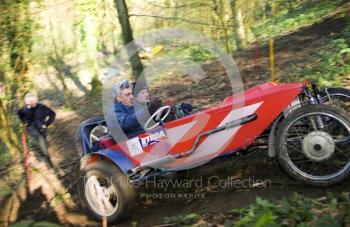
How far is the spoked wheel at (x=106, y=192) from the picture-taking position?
5.21 meters

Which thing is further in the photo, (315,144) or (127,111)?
(127,111)

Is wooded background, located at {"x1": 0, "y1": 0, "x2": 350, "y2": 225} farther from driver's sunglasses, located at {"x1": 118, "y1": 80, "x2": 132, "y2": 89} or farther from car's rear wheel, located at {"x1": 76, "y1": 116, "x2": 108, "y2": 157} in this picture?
driver's sunglasses, located at {"x1": 118, "y1": 80, "x2": 132, "y2": 89}

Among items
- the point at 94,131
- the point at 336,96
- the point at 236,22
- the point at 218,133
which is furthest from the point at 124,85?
the point at 236,22

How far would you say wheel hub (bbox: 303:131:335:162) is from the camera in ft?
14.5

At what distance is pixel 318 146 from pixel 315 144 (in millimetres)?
37

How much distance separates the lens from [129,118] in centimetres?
522

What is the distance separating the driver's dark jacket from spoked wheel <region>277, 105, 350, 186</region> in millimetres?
1753

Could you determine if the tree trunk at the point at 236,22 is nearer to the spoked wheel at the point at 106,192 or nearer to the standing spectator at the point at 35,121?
the standing spectator at the point at 35,121

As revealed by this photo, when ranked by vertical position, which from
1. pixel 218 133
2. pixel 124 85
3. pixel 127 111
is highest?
pixel 124 85

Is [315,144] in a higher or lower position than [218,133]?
lower

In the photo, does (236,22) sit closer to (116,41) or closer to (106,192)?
(116,41)

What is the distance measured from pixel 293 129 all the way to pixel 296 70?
6.16 meters

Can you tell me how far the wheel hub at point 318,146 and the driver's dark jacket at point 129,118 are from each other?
2016mm

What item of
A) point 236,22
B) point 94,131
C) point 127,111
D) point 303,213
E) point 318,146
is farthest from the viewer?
point 236,22
